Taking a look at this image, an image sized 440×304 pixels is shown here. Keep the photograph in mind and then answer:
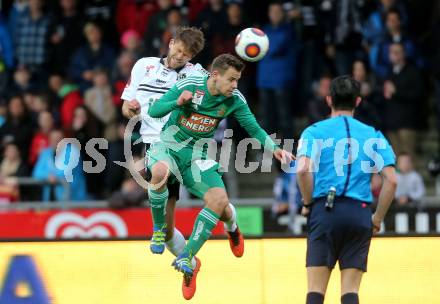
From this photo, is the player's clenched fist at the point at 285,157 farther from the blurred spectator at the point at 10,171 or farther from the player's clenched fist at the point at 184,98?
the blurred spectator at the point at 10,171

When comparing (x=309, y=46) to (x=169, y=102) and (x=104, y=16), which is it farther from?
(x=169, y=102)

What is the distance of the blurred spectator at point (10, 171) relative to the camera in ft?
52.3

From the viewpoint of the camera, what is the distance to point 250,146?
16.6 m

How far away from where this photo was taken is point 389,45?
15883 millimetres

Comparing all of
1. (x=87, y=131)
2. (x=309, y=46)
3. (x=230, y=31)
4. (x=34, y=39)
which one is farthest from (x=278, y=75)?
(x=34, y=39)

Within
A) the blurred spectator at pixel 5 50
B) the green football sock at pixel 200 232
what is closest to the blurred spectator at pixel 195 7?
the blurred spectator at pixel 5 50

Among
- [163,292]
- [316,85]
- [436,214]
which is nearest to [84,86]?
[316,85]

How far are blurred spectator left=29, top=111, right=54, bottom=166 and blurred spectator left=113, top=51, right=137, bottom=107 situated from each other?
932 mm

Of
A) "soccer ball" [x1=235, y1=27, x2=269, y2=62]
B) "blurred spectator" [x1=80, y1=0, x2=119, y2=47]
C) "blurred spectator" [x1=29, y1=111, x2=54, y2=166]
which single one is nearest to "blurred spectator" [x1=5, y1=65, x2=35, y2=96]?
"blurred spectator" [x1=29, y1=111, x2=54, y2=166]

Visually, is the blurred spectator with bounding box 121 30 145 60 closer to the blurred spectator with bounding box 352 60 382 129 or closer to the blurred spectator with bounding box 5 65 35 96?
the blurred spectator with bounding box 5 65 35 96

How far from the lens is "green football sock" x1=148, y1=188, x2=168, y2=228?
1023cm

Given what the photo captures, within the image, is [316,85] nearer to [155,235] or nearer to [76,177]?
[76,177]

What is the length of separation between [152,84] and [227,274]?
6.04 ft

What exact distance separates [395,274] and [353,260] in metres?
1.89
